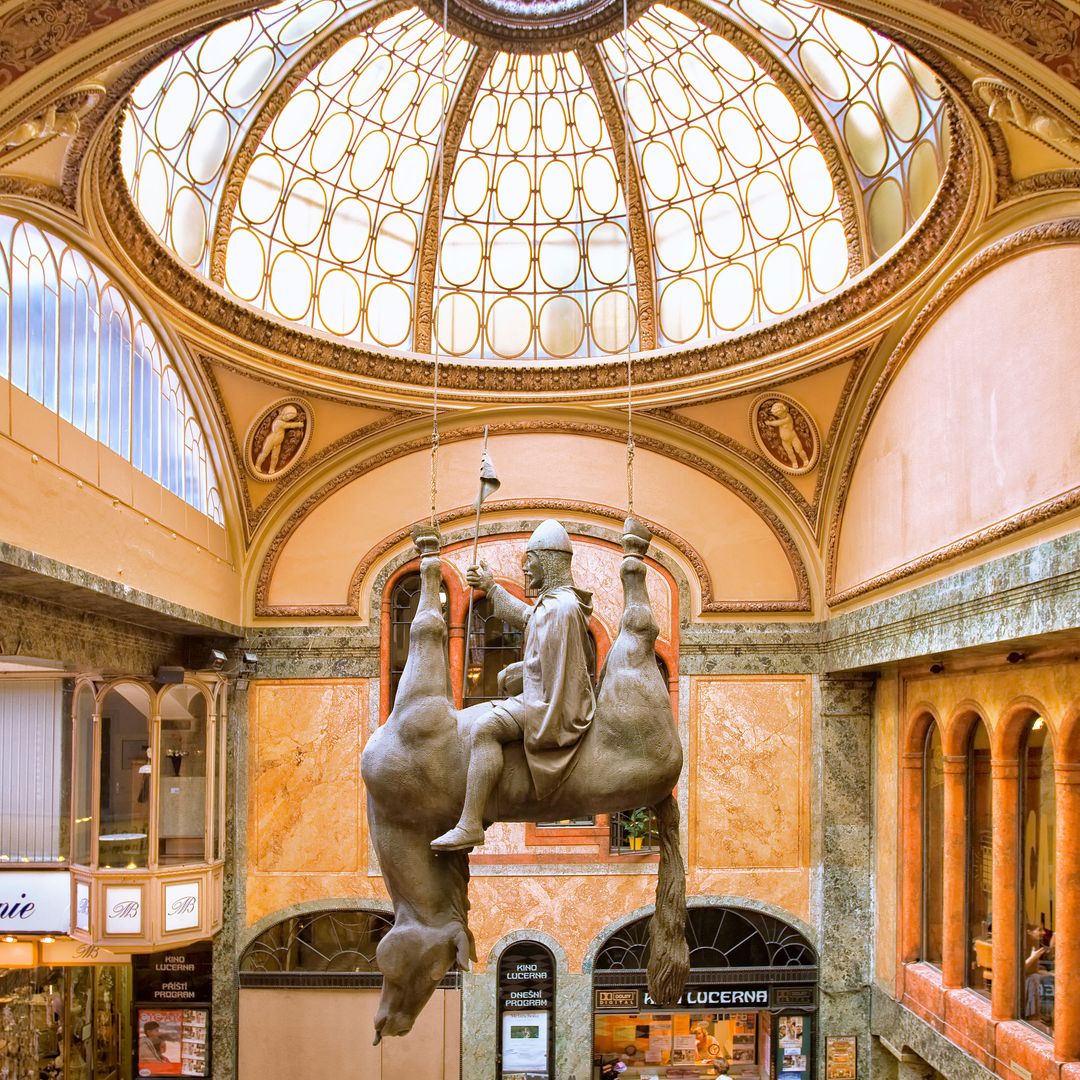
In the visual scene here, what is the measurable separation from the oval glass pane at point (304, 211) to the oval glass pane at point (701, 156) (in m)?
4.81

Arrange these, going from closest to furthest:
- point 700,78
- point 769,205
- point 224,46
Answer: point 224,46, point 700,78, point 769,205

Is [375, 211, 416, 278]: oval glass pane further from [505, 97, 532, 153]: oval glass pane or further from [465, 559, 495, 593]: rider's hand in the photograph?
[465, 559, 495, 593]: rider's hand

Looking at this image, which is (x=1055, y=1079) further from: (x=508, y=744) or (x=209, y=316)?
(x=209, y=316)

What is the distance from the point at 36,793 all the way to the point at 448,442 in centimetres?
700

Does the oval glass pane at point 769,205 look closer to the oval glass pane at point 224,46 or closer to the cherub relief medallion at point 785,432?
the cherub relief medallion at point 785,432

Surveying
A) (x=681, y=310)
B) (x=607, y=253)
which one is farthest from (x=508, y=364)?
(x=681, y=310)

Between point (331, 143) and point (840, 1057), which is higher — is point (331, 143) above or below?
above

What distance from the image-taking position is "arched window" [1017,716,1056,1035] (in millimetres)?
11422

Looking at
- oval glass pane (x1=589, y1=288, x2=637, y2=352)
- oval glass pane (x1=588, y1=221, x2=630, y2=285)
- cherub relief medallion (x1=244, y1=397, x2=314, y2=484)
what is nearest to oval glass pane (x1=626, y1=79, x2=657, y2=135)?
oval glass pane (x1=588, y1=221, x2=630, y2=285)

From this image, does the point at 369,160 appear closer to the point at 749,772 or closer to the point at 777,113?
the point at 777,113

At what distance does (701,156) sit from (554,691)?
38.0ft

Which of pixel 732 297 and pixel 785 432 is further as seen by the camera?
pixel 732 297

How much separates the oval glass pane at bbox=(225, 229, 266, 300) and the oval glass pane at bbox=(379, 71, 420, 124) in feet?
7.62

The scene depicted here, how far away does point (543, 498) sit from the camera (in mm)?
17125
